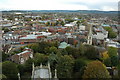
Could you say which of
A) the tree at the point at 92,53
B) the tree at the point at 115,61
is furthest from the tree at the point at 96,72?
the tree at the point at 92,53

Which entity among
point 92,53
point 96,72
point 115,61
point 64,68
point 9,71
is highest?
point 92,53

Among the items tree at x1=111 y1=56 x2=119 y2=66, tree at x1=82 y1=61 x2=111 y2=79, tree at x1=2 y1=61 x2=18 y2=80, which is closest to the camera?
tree at x1=82 y1=61 x2=111 y2=79

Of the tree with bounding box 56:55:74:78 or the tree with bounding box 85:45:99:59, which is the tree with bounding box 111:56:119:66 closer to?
the tree with bounding box 85:45:99:59

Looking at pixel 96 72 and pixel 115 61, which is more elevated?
pixel 115 61

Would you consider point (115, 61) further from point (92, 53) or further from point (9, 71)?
point (9, 71)

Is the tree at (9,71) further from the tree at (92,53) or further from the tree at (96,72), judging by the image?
the tree at (92,53)

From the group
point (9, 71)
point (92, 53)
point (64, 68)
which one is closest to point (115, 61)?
point (92, 53)

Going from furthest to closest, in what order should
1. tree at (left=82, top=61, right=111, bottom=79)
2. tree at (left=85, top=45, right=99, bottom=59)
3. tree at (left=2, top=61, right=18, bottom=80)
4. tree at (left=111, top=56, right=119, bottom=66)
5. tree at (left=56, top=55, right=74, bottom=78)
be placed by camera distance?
tree at (left=85, top=45, right=99, bottom=59), tree at (left=111, top=56, right=119, bottom=66), tree at (left=56, top=55, right=74, bottom=78), tree at (left=2, top=61, right=18, bottom=80), tree at (left=82, top=61, right=111, bottom=79)

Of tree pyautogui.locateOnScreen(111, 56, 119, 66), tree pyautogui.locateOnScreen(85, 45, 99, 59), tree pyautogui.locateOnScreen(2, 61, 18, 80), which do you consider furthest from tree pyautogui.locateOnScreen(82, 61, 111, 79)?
tree pyautogui.locateOnScreen(2, 61, 18, 80)

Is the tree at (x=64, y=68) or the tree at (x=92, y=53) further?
the tree at (x=92, y=53)

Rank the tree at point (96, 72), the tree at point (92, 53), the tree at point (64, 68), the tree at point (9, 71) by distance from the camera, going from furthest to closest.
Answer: the tree at point (92, 53) < the tree at point (64, 68) < the tree at point (9, 71) < the tree at point (96, 72)

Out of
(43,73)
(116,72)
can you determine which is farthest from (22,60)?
(116,72)

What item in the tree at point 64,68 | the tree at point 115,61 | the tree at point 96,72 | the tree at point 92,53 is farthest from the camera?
the tree at point 92,53

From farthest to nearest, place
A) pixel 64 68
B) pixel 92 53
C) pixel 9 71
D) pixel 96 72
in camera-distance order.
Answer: pixel 92 53
pixel 64 68
pixel 9 71
pixel 96 72
